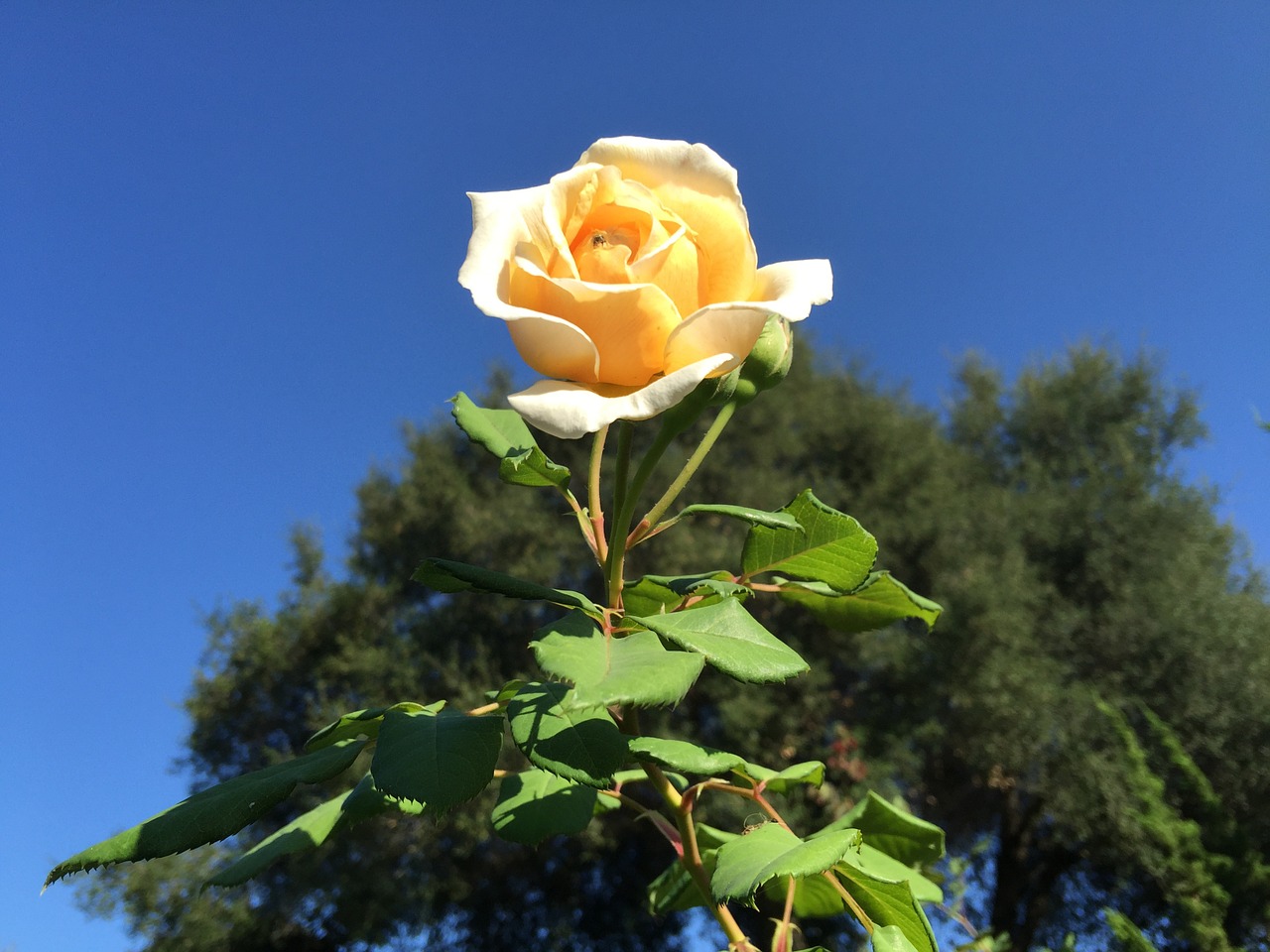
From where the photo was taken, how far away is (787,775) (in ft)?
2.31

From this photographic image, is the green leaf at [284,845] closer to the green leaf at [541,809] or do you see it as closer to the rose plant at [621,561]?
the rose plant at [621,561]

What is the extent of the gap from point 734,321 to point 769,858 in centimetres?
31

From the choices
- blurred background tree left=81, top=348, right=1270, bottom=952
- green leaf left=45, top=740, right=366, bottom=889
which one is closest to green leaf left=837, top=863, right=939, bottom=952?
green leaf left=45, top=740, right=366, bottom=889

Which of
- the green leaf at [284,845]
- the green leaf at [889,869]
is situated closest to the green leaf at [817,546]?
the green leaf at [889,869]

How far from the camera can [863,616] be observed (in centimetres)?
71

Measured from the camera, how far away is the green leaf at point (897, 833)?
810mm

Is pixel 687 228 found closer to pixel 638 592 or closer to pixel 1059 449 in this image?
pixel 638 592

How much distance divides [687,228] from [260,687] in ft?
27.3

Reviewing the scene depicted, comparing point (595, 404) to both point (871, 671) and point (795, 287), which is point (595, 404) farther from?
point (871, 671)

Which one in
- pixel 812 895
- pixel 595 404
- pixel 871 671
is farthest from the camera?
pixel 871 671

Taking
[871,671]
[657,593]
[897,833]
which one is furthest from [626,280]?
[871,671]

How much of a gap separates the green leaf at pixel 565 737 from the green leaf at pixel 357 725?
0.26ft

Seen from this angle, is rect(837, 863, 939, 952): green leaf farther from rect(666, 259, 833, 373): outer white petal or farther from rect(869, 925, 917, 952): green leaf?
rect(666, 259, 833, 373): outer white petal

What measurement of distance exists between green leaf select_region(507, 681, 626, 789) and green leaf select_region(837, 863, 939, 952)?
17 cm
